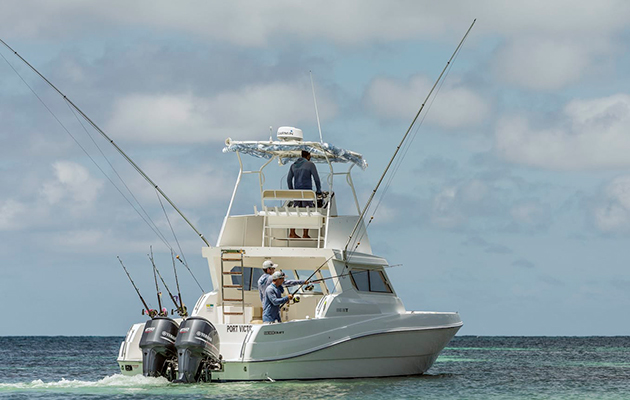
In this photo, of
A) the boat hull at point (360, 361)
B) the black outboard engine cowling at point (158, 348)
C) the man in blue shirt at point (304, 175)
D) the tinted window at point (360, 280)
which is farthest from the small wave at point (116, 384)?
the man in blue shirt at point (304, 175)

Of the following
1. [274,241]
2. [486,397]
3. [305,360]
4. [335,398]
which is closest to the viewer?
[335,398]

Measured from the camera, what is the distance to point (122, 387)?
16.4 metres

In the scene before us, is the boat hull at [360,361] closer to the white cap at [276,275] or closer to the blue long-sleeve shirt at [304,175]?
the white cap at [276,275]

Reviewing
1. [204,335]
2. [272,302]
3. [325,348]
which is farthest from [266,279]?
[204,335]

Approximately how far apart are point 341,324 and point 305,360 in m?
0.95

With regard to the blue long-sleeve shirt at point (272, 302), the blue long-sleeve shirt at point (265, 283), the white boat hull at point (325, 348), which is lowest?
the white boat hull at point (325, 348)

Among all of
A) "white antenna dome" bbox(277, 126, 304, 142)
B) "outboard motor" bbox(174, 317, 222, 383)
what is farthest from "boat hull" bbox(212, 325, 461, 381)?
"white antenna dome" bbox(277, 126, 304, 142)

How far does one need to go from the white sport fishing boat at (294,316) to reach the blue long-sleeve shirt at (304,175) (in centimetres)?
25

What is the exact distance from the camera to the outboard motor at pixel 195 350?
1552 cm

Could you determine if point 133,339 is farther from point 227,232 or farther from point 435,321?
point 435,321

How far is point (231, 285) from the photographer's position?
1797 centimetres

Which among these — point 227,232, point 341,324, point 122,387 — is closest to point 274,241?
point 227,232

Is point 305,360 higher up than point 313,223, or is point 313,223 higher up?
point 313,223

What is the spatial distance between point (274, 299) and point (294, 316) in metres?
2.55
